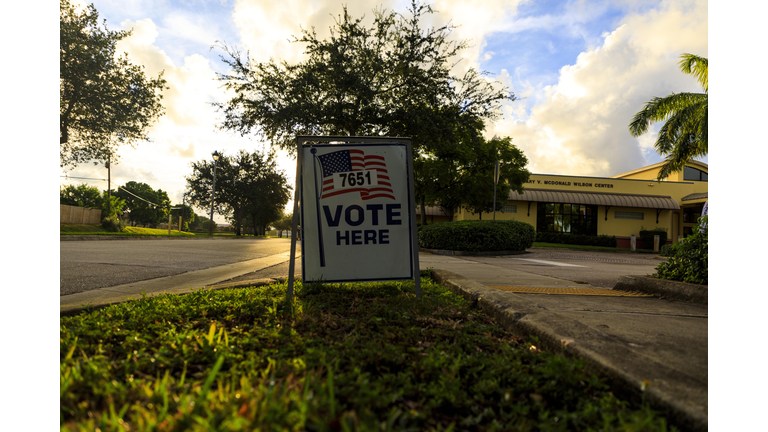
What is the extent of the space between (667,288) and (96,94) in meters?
25.7

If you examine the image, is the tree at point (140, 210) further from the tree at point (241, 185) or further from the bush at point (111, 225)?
the bush at point (111, 225)

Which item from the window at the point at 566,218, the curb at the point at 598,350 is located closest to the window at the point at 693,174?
the window at the point at 566,218

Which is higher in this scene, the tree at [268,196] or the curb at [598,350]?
the tree at [268,196]

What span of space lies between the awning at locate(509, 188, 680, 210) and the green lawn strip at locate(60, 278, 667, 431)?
29.2m

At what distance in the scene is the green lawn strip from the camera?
49.1 inches

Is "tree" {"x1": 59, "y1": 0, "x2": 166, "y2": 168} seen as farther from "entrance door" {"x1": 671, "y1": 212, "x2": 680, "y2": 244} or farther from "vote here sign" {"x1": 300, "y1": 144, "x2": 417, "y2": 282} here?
"entrance door" {"x1": 671, "y1": 212, "x2": 680, "y2": 244}

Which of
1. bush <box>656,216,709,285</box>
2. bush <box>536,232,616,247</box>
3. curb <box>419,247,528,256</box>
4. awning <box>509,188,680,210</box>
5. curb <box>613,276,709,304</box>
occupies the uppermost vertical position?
awning <box>509,188,680,210</box>

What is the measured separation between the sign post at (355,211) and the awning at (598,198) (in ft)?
91.9

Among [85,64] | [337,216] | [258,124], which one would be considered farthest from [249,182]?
[337,216]

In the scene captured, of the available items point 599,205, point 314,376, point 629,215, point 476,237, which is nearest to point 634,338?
point 314,376

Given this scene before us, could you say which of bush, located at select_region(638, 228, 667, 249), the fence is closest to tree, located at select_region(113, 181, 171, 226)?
the fence

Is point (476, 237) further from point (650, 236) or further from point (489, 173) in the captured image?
point (650, 236)

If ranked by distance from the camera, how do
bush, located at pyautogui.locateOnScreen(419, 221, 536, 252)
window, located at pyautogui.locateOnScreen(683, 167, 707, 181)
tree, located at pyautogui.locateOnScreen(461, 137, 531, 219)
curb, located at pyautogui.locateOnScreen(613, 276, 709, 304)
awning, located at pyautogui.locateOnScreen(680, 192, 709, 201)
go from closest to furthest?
curb, located at pyautogui.locateOnScreen(613, 276, 709, 304) → bush, located at pyautogui.locateOnScreen(419, 221, 536, 252) → tree, located at pyautogui.locateOnScreen(461, 137, 531, 219) → awning, located at pyautogui.locateOnScreen(680, 192, 709, 201) → window, located at pyautogui.locateOnScreen(683, 167, 707, 181)

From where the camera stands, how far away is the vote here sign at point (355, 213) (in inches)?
132
